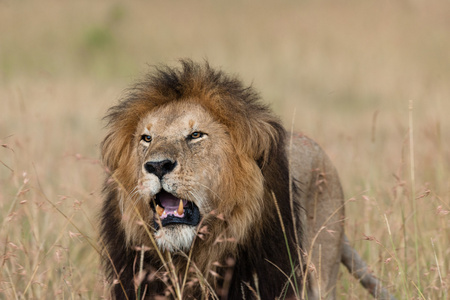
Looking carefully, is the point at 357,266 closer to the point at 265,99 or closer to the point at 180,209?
the point at 180,209

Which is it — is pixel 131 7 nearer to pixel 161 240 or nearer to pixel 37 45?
pixel 37 45

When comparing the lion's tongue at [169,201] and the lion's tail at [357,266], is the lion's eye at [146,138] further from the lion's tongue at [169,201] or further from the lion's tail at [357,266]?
the lion's tail at [357,266]

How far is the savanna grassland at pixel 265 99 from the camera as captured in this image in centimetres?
474

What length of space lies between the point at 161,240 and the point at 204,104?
31.6 inches

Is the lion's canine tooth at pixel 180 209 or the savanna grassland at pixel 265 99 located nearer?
the lion's canine tooth at pixel 180 209

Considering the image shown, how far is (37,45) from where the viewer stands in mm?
21953

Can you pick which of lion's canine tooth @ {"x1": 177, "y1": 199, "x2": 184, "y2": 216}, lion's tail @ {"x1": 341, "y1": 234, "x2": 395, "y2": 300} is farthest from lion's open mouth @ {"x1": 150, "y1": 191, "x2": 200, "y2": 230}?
lion's tail @ {"x1": 341, "y1": 234, "x2": 395, "y2": 300}

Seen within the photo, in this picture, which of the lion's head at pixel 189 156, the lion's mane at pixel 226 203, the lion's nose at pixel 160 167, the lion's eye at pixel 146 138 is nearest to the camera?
the lion's nose at pixel 160 167

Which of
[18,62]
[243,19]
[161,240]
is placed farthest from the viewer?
[243,19]

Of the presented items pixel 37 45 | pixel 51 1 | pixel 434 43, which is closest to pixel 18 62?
pixel 37 45

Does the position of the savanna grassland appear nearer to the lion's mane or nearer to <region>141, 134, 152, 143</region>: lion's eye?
the lion's mane

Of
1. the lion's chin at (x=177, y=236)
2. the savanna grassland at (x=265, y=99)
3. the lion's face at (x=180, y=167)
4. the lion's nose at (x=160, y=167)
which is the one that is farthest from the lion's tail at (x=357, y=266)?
the lion's nose at (x=160, y=167)

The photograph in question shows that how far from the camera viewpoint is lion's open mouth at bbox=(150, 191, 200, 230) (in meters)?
3.58

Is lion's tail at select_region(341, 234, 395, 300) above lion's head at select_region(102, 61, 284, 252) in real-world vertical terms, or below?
below
